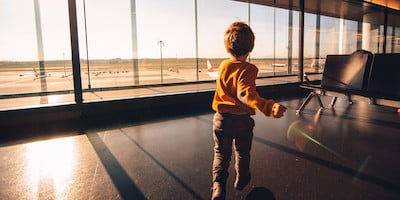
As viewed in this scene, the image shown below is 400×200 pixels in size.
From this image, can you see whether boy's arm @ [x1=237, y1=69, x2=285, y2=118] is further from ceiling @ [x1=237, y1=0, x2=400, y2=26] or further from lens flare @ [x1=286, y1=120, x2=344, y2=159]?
ceiling @ [x1=237, y1=0, x2=400, y2=26]

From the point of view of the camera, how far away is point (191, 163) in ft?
7.21

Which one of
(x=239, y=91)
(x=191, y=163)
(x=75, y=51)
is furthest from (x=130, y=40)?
(x=239, y=91)

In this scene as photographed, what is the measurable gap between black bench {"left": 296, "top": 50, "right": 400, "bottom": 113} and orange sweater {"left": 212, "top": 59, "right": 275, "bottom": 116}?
240 cm

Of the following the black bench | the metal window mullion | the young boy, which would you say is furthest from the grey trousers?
the metal window mullion

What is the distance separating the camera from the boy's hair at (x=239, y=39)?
1490mm

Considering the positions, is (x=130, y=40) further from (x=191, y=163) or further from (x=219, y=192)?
(x=219, y=192)

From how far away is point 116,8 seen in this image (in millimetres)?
5246

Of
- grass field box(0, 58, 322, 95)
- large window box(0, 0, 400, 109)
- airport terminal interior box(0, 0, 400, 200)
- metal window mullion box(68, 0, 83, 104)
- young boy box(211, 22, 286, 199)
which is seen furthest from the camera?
grass field box(0, 58, 322, 95)

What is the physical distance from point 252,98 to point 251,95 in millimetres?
19

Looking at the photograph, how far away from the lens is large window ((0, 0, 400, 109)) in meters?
4.36

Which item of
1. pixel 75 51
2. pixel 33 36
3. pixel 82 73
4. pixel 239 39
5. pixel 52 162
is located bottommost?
pixel 52 162

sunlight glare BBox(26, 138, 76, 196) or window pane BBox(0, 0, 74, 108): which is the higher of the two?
window pane BBox(0, 0, 74, 108)

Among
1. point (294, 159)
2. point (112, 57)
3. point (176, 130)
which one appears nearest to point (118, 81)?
point (112, 57)

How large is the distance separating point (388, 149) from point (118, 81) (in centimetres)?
638
